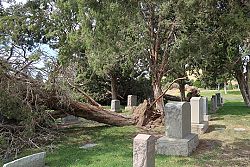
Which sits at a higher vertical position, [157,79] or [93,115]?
[157,79]

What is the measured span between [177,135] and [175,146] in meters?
0.40

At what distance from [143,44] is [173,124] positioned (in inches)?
226

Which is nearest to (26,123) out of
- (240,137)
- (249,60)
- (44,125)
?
(44,125)

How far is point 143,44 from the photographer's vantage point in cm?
1325

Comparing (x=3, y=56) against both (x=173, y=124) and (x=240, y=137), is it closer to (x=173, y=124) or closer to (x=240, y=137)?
(x=173, y=124)

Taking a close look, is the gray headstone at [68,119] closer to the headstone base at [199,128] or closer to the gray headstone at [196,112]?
the gray headstone at [196,112]

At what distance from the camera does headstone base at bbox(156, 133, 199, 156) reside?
7691mm

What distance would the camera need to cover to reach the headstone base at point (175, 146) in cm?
769

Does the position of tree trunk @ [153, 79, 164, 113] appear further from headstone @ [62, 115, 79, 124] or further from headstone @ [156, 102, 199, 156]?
headstone @ [156, 102, 199, 156]

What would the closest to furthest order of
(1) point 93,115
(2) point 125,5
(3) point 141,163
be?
1. (3) point 141,163
2. (2) point 125,5
3. (1) point 93,115

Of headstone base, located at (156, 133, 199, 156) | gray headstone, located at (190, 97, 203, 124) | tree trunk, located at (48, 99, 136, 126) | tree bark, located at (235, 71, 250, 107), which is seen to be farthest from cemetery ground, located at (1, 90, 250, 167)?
tree bark, located at (235, 71, 250, 107)

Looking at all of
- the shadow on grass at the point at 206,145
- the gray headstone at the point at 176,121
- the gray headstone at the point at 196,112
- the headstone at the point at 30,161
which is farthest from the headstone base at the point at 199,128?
the headstone at the point at 30,161

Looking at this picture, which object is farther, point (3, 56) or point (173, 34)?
point (173, 34)

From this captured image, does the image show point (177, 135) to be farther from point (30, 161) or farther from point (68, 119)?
point (68, 119)
